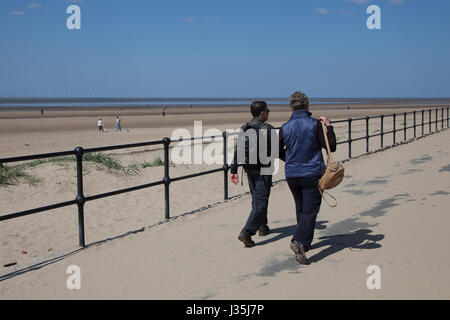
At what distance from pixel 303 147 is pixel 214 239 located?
1.73m

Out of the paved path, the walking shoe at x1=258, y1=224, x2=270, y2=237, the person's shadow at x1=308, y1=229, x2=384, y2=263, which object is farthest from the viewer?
the walking shoe at x1=258, y1=224, x2=270, y2=237

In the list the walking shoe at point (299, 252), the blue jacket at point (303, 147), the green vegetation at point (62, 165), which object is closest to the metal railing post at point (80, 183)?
the blue jacket at point (303, 147)

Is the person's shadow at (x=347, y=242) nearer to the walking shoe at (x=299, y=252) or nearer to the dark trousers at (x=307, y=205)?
the walking shoe at (x=299, y=252)

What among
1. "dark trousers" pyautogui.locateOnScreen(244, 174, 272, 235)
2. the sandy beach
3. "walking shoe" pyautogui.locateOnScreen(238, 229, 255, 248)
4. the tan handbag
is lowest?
the sandy beach

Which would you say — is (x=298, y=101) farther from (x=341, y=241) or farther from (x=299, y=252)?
(x=341, y=241)

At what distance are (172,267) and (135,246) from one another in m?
1.01

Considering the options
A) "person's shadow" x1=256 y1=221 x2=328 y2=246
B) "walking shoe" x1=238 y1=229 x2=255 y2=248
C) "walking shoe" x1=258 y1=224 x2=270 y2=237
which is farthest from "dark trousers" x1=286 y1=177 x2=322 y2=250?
"walking shoe" x1=258 y1=224 x2=270 y2=237

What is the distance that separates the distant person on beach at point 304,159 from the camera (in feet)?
15.9

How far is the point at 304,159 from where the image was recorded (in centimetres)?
486

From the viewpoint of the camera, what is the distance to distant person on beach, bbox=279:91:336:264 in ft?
15.9

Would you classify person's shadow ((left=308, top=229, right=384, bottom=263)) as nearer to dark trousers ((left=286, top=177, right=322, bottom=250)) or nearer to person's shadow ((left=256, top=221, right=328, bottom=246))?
dark trousers ((left=286, top=177, right=322, bottom=250))

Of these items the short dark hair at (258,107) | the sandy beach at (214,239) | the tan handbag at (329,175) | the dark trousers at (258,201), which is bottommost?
the sandy beach at (214,239)

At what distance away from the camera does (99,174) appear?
37.9 feet
